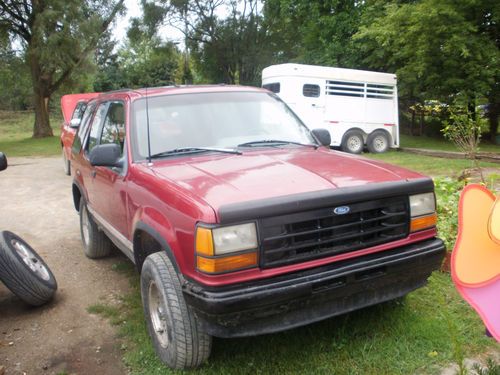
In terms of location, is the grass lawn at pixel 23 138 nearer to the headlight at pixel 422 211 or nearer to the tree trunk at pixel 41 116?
the tree trunk at pixel 41 116

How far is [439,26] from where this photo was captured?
13734mm

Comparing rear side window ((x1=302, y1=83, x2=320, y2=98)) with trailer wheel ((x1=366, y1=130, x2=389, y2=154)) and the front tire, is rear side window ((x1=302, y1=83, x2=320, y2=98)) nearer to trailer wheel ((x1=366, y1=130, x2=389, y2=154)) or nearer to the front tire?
trailer wheel ((x1=366, y1=130, x2=389, y2=154))

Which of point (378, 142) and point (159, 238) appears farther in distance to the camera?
point (378, 142)

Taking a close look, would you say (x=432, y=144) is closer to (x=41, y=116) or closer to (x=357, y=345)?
(x=357, y=345)

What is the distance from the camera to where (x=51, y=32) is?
69.9ft

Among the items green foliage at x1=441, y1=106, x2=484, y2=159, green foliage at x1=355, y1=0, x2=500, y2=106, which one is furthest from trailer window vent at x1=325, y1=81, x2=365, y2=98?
green foliage at x1=441, y1=106, x2=484, y2=159

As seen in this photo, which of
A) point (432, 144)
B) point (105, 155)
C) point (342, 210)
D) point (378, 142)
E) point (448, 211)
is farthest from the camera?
point (432, 144)

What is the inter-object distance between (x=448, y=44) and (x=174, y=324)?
13.7 m

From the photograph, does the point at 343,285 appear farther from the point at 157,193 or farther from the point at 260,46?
the point at 260,46

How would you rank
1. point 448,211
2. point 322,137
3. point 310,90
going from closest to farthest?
1. point 322,137
2. point 448,211
3. point 310,90

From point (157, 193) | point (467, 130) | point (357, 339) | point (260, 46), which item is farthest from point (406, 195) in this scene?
point (260, 46)

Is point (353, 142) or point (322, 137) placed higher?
point (322, 137)

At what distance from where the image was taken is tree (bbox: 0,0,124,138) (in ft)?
68.7

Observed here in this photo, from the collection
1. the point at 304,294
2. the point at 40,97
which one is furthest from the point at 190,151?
the point at 40,97
